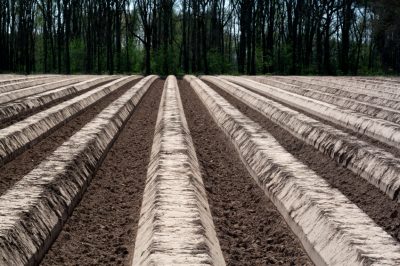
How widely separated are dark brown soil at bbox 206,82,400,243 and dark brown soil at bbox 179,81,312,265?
31.2 inches

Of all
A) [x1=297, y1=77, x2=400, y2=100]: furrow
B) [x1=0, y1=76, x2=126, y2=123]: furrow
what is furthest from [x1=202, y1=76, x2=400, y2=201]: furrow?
[x1=297, y1=77, x2=400, y2=100]: furrow

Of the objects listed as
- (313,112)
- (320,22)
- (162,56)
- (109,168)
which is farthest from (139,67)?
(109,168)

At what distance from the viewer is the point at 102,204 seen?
4.91 metres

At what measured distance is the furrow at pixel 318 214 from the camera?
3.33 metres

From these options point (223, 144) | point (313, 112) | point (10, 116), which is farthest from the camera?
point (313, 112)

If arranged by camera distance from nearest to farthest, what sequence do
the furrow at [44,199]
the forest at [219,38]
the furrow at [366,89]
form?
the furrow at [44,199], the furrow at [366,89], the forest at [219,38]

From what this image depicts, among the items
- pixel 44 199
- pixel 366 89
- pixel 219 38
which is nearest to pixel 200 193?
pixel 44 199

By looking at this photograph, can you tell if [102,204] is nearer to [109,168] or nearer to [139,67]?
[109,168]

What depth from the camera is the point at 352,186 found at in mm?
5352

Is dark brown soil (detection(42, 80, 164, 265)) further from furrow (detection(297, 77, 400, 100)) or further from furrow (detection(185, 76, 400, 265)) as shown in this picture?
furrow (detection(297, 77, 400, 100))

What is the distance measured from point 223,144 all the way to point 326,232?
4.28m

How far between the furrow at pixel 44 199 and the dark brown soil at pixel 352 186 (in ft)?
8.63

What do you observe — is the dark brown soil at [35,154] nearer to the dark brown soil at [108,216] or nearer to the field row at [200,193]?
the field row at [200,193]

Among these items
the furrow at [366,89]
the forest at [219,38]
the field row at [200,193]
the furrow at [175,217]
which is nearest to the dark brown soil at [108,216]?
the field row at [200,193]
